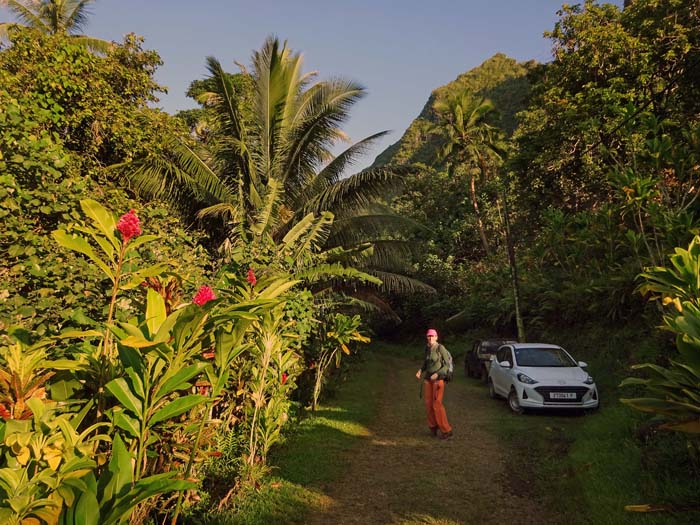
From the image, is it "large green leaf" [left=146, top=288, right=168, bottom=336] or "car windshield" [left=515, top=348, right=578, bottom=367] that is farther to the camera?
"car windshield" [left=515, top=348, right=578, bottom=367]

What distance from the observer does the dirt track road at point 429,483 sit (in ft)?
16.1

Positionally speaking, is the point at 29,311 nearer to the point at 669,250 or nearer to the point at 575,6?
the point at 669,250

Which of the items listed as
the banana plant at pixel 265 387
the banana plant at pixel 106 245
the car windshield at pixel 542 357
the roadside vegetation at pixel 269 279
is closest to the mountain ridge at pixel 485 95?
the roadside vegetation at pixel 269 279

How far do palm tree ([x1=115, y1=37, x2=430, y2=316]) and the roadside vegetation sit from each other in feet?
0.27

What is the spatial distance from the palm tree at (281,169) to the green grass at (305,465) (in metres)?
4.08

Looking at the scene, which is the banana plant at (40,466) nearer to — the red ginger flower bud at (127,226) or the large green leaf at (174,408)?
the large green leaf at (174,408)

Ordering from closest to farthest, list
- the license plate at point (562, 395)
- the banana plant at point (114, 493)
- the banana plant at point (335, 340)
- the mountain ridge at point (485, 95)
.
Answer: the banana plant at point (114, 493)
the license plate at point (562, 395)
the banana plant at point (335, 340)
the mountain ridge at point (485, 95)

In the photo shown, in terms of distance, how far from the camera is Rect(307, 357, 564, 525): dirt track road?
489cm

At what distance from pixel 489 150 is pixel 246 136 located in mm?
22764

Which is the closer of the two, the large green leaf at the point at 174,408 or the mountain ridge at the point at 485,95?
the large green leaf at the point at 174,408

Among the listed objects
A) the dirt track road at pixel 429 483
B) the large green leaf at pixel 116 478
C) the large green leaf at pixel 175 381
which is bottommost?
the dirt track road at pixel 429 483

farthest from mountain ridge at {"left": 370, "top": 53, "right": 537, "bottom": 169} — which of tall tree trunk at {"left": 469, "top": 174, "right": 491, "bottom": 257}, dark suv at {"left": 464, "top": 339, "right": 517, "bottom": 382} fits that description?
dark suv at {"left": 464, "top": 339, "right": 517, "bottom": 382}

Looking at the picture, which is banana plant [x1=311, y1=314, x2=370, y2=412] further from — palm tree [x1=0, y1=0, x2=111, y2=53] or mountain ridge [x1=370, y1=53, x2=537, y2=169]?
mountain ridge [x1=370, y1=53, x2=537, y2=169]

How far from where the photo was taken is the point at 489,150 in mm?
32844
